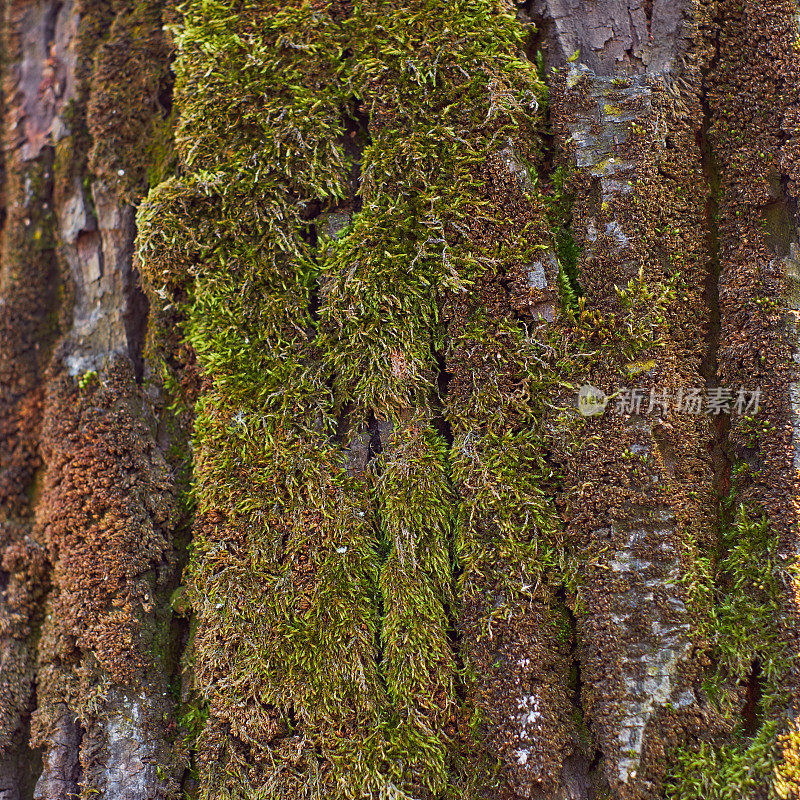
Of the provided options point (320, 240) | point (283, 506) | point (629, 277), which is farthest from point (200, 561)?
point (629, 277)

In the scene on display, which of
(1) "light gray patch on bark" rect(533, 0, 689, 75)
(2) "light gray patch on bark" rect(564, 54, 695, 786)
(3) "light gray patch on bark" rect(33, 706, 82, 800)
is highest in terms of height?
(1) "light gray patch on bark" rect(533, 0, 689, 75)

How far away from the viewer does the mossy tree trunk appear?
73.0 inches

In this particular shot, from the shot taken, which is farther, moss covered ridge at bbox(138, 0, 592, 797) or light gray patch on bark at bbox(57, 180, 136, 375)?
light gray patch on bark at bbox(57, 180, 136, 375)

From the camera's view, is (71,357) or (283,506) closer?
(283,506)

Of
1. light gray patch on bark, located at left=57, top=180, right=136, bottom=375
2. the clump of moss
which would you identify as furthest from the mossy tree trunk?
light gray patch on bark, located at left=57, top=180, right=136, bottom=375

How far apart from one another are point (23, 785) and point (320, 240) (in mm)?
2474

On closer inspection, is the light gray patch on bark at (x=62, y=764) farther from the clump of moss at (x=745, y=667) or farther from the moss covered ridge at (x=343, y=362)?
the clump of moss at (x=745, y=667)

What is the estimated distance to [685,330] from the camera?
2.04m

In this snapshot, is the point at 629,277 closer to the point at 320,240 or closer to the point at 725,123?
the point at 725,123

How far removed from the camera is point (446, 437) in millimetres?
2094

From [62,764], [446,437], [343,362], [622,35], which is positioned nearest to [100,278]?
[343,362]

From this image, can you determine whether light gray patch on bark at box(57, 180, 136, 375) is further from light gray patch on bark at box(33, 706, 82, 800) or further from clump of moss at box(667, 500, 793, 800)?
clump of moss at box(667, 500, 793, 800)

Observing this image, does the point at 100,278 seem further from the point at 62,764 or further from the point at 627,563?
the point at 627,563

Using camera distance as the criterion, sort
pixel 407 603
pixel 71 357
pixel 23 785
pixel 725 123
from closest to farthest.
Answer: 1. pixel 407 603
2. pixel 725 123
3. pixel 23 785
4. pixel 71 357
